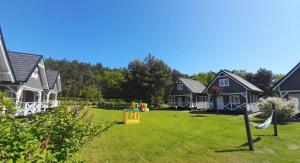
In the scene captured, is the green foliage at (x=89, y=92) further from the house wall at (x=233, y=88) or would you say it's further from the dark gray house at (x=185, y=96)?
the house wall at (x=233, y=88)

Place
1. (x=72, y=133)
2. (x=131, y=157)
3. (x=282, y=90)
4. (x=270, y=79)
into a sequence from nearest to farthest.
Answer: (x=72, y=133), (x=131, y=157), (x=282, y=90), (x=270, y=79)

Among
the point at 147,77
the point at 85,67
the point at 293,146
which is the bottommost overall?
the point at 293,146

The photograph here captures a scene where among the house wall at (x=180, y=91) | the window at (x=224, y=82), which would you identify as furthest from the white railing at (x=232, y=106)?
the house wall at (x=180, y=91)

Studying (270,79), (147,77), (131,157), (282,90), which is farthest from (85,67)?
(131,157)

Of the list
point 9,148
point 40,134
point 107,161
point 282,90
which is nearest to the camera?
point 9,148

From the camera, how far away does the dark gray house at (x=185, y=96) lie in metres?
31.3

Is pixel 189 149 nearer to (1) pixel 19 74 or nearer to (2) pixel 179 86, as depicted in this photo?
(1) pixel 19 74

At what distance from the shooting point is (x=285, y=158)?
230 inches

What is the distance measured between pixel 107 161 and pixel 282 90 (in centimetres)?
2072

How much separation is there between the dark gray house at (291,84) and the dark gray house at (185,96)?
1310 centimetres

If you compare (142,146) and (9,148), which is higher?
(9,148)

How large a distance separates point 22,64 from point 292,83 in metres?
25.7

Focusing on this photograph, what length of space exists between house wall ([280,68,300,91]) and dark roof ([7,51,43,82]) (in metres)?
24.2

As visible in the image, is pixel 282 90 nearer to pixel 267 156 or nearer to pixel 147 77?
pixel 267 156
